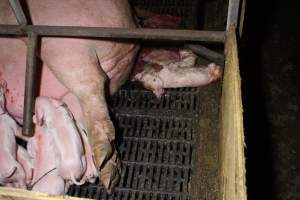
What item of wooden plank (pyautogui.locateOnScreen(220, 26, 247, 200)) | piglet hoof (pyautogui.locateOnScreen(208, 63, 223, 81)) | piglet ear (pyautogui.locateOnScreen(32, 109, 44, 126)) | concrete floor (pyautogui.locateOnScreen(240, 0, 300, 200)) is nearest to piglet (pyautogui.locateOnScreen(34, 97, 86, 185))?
piglet ear (pyautogui.locateOnScreen(32, 109, 44, 126))

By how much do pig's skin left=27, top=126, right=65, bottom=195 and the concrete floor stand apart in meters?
1.10

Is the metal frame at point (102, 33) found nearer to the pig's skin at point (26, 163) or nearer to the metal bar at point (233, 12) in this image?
the metal bar at point (233, 12)

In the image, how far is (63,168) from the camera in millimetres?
1417

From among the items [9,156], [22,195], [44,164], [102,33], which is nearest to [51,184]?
[44,164]

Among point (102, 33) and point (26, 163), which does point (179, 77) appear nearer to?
point (102, 33)

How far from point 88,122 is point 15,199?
1.71 feet

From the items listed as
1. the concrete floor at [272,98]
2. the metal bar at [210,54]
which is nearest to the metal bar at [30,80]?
the metal bar at [210,54]

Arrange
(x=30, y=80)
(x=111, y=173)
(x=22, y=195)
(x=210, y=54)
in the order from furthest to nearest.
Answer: (x=210, y=54) → (x=111, y=173) → (x=30, y=80) → (x=22, y=195)

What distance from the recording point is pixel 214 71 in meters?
1.81

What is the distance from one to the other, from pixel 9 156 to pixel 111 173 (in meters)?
0.40

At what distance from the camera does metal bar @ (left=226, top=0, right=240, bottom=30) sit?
126 centimetres

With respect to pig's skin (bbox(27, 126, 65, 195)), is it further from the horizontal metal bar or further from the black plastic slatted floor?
the horizontal metal bar

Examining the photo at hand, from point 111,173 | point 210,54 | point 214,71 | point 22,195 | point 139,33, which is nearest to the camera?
point 22,195

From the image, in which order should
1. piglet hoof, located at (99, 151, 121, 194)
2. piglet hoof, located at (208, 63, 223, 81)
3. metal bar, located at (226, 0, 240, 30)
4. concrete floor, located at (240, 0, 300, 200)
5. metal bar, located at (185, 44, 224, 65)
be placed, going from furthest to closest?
concrete floor, located at (240, 0, 300, 200), piglet hoof, located at (208, 63, 223, 81), metal bar, located at (185, 44, 224, 65), piglet hoof, located at (99, 151, 121, 194), metal bar, located at (226, 0, 240, 30)
